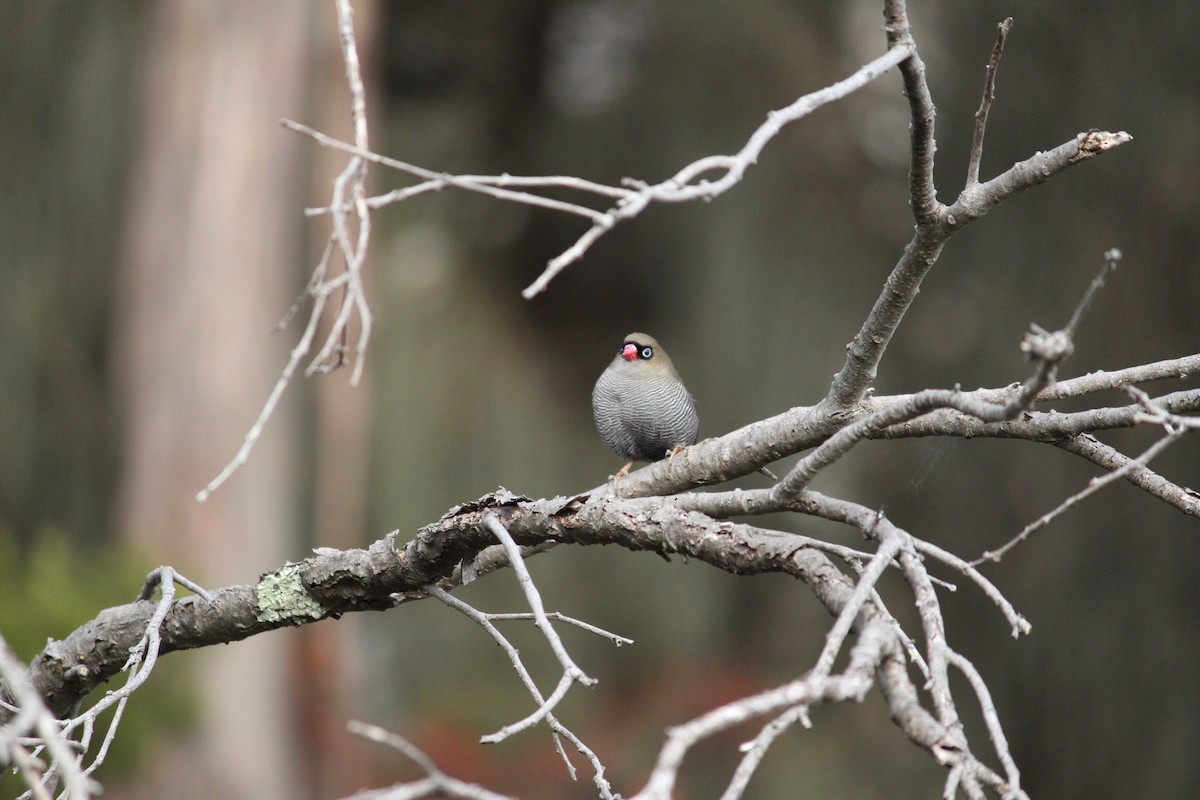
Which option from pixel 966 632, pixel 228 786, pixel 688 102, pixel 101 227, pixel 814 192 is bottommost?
pixel 228 786

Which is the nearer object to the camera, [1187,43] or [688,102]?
[1187,43]

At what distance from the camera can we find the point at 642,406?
14.7 ft

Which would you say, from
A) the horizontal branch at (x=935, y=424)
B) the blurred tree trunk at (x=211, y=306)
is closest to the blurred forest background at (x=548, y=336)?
the blurred tree trunk at (x=211, y=306)

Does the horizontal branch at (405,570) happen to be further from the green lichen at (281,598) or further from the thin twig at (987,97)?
the thin twig at (987,97)

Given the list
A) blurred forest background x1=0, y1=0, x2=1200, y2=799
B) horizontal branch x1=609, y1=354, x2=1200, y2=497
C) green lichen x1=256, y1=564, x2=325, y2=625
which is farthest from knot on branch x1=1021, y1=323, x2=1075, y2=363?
blurred forest background x1=0, y1=0, x2=1200, y2=799

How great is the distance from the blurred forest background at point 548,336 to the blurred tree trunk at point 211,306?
0.08 ft

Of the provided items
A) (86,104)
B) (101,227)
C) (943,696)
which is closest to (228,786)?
(101,227)

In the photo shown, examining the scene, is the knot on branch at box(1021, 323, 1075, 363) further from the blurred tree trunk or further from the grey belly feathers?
the blurred tree trunk

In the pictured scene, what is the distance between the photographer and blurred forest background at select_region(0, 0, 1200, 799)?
540cm

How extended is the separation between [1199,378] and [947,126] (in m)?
1.93

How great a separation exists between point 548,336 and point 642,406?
415cm

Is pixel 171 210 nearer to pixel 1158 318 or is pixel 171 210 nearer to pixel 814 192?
pixel 814 192

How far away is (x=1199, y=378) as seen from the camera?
4.42 m

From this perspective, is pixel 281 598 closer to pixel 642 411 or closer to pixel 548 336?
pixel 642 411
